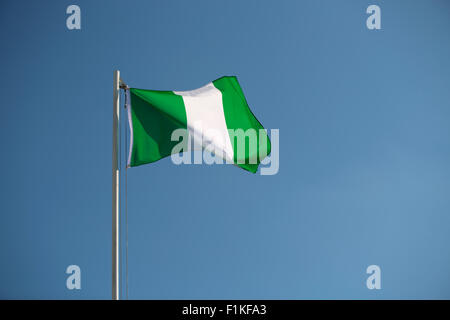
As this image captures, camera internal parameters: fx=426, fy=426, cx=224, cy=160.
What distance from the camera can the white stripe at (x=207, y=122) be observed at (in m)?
9.98

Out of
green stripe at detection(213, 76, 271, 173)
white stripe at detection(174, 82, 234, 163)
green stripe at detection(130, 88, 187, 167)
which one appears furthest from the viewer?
green stripe at detection(213, 76, 271, 173)

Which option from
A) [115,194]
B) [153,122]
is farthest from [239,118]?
[115,194]

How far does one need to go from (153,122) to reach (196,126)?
101 centimetres

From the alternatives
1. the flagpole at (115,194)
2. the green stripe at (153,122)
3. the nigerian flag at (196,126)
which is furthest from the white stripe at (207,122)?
the flagpole at (115,194)

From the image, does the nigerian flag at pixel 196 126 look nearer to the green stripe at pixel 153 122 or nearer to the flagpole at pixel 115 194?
the green stripe at pixel 153 122

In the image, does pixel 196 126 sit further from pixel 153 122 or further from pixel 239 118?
pixel 239 118

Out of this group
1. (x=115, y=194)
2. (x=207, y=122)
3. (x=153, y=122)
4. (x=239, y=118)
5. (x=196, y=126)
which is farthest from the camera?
(x=239, y=118)

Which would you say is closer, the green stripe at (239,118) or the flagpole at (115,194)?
the flagpole at (115,194)

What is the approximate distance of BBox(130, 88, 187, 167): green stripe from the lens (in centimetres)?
951

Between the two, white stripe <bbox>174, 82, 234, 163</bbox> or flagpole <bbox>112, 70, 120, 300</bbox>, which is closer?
flagpole <bbox>112, 70, 120, 300</bbox>

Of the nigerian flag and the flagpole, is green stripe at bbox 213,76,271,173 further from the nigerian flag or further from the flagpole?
the flagpole

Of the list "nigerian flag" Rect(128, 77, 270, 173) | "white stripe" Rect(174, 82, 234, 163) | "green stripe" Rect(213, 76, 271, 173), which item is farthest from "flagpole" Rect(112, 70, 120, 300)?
"green stripe" Rect(213, 76, 271, 173)

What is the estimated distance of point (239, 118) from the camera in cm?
1122
